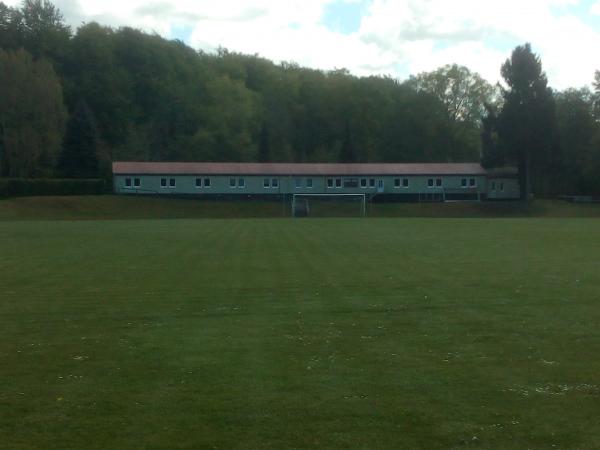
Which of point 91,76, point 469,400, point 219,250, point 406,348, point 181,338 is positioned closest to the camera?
point 469,400

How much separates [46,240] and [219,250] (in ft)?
→ 38.4

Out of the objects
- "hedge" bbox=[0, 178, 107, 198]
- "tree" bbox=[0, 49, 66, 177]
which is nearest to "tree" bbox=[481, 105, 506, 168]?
"hedge" bbox=[0, 178, 107, 198]

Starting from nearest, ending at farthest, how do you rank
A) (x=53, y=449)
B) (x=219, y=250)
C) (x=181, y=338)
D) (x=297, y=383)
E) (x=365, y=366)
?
(x=53, y=449) < (x=297, y=383) < (x=365, y=366) < (x=181, y=338) < (x=219, y=250)

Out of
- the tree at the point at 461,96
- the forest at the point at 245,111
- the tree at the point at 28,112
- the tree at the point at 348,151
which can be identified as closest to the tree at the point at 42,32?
the forest at the point at 245,111

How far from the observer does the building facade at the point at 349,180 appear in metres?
93.1

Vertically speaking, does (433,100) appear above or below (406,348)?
above

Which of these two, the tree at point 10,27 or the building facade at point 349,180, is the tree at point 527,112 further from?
the tree at point 10,27

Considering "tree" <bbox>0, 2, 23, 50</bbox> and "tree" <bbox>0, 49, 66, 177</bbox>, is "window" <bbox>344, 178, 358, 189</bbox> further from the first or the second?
"tree" <bbox>0, 2, 23, 50</bbox>

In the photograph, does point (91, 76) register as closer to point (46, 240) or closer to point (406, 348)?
point (46, 240)

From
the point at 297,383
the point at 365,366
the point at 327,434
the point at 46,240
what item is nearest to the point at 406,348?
the point at 365,366

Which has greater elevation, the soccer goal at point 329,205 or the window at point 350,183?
the window at point 350,183

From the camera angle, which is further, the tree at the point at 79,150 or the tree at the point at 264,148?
the tree at the point at 264,148

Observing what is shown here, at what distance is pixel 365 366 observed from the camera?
10828 mm

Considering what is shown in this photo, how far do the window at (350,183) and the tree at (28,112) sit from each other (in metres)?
35.0
